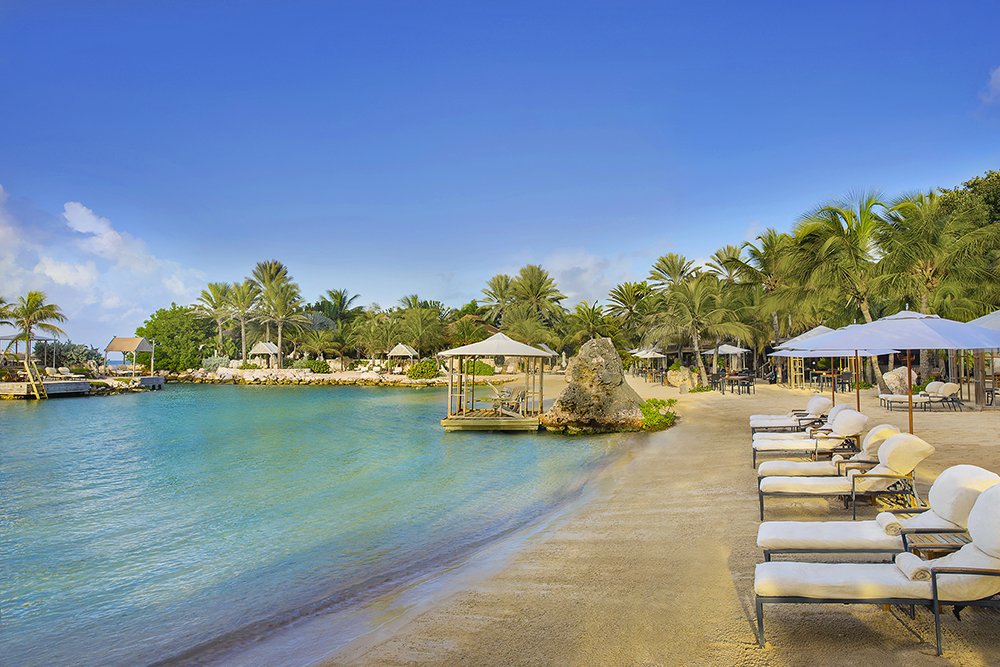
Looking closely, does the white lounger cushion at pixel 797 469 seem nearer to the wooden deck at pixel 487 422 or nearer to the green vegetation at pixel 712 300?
the wooden deck at pixel 487 422

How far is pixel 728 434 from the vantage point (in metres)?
12.6

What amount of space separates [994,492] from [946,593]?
634 millimetres

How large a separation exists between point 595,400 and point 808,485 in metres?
10.5

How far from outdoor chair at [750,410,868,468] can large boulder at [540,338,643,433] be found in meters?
7.09

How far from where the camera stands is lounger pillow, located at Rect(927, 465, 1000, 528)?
386cm

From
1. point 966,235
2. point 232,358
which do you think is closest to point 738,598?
point 966,235

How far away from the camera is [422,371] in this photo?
4731cm

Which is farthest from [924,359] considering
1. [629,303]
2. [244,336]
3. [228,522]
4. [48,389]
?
[244,336]

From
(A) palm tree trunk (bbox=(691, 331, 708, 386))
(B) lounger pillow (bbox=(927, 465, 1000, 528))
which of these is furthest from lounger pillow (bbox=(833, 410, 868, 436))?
(A) palm tree trunk (bbox=(691, 331, 708, 386))

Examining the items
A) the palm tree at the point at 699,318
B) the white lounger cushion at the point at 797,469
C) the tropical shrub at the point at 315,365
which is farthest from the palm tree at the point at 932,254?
the tropical shrub at the point at 315,365

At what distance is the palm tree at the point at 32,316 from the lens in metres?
37.7

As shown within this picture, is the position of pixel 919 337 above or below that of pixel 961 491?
above

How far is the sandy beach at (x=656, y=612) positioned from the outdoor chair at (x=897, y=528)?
1.33 ft

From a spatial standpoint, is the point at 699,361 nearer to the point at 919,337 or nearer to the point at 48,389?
the point at 919,337
